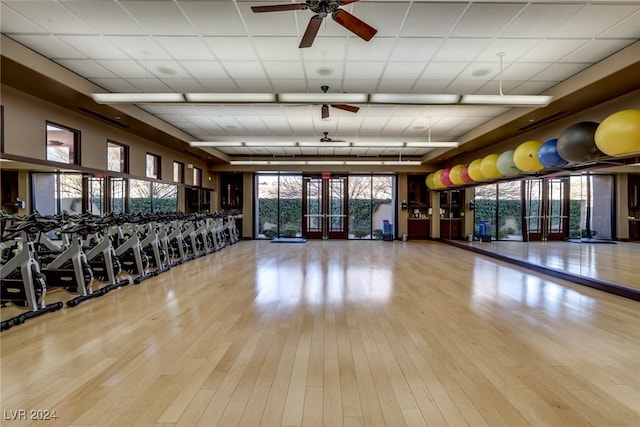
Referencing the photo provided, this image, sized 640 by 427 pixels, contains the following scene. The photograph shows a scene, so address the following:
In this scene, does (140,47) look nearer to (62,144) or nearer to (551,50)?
(62,144)

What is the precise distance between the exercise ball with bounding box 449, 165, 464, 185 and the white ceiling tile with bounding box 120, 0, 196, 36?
282 inches

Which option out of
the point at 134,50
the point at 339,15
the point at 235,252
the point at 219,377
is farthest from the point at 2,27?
the point at 235,252

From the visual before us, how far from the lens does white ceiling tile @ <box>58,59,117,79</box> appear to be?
4430mm

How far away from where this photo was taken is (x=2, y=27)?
3.58 metres

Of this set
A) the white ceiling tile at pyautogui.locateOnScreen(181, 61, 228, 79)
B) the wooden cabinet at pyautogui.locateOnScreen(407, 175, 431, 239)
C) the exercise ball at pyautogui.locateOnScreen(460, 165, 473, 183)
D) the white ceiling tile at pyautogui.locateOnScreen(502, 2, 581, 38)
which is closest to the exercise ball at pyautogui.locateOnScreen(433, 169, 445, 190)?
the exercise ball at pyautogui.locateOnScreen(460, 165, 473, 183)

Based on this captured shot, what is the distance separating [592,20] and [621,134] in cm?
133

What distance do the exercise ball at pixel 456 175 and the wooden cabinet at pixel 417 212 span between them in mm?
3739

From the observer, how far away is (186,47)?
4.12 m

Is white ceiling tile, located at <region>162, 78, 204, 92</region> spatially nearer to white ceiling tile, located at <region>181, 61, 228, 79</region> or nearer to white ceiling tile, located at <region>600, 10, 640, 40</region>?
white ceiling tile, located at <region>181, 61, 228, 79</region>

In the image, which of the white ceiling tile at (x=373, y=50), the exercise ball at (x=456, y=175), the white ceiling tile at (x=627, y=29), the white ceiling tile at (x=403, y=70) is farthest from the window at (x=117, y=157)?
the white ceiling tile at (x=627, y=29)

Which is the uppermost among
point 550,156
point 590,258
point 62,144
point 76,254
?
point 62,144

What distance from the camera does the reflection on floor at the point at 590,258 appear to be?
17.4ft

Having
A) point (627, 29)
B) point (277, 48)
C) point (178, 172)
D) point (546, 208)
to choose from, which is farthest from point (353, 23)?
point (178, 172)

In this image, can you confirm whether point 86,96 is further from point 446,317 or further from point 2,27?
point 446,317
